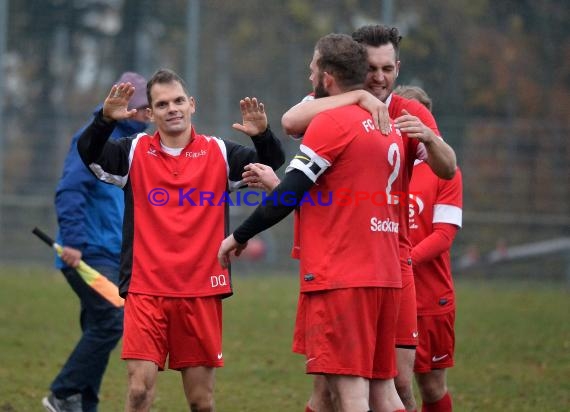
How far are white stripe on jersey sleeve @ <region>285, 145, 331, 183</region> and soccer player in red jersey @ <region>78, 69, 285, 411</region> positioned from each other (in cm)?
79

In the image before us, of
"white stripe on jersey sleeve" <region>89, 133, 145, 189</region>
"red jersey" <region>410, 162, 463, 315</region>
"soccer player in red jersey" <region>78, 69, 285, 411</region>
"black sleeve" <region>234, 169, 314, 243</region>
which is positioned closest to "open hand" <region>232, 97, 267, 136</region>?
"soccer player in red jersey" <region>78, 69, 285, 411</region>

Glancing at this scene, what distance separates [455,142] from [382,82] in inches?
499

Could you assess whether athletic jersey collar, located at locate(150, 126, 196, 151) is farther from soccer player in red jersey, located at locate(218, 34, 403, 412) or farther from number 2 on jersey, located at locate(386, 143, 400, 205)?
number 2 on jersey, located at locate(386, 143, 400, 205)

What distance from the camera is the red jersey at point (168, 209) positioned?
5781mm

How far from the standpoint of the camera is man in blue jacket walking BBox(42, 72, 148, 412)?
283 inches

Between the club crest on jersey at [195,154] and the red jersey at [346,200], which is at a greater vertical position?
the club crest on jersey at [195,154]

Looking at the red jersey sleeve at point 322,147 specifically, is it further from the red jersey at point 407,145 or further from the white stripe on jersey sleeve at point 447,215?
the white stripe on jersey sleeve at point 447,215

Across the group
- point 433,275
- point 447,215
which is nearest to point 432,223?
point 447,215

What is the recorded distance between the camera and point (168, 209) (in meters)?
5.85

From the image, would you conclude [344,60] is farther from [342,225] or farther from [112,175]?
[112,175]

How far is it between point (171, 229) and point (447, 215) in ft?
5.87

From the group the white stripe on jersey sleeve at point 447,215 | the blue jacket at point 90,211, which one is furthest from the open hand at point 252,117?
the blue jacket at point 90,211

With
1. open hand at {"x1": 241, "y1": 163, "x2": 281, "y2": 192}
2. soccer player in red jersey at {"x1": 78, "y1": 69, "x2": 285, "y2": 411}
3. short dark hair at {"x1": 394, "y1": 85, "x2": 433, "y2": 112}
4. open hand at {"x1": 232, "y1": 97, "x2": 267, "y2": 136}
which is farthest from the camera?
short dark hair at {"x1": 394, "y1": 85, "x2": 433, "y2": 112}

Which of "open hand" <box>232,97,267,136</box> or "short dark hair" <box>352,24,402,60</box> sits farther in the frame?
"open hand" <box>232,97,267,136</box>
